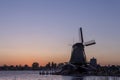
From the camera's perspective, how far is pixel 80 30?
529ft

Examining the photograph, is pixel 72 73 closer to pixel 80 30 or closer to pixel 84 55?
pixel 84 55

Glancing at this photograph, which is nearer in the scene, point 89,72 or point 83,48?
point 83,48

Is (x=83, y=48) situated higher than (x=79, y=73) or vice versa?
(x=83, y=48)

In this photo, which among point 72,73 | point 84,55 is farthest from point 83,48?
point 72,73

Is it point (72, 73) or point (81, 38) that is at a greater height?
point (81, 38)

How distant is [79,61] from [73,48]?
24.2 feet

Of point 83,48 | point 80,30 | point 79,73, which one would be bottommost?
point 79,73

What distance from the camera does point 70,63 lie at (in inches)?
5881

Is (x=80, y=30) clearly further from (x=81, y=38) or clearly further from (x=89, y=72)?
(x=89, y=72)

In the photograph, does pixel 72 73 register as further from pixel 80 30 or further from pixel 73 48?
pixel 80 30

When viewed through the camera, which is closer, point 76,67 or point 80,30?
point 76,67

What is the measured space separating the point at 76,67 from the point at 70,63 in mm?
4018

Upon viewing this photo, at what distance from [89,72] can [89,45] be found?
1398 centimetres

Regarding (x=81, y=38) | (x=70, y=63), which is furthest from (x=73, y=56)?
(x=81, y=38)
